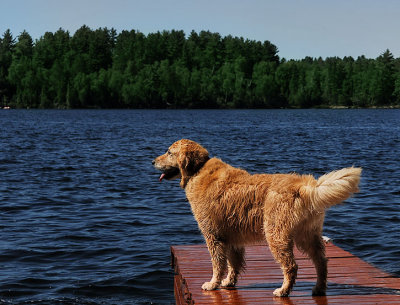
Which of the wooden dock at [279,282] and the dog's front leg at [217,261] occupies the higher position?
the dog's front leg at [217,261]

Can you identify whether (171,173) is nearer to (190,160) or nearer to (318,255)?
(190,160)

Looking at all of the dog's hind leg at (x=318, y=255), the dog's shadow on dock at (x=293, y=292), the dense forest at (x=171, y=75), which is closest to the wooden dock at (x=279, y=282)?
the dog's shadow on dock at (x=293, y=292)

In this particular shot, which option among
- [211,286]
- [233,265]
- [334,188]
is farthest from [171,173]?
[334,188]

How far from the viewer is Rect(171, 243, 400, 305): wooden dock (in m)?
6.83

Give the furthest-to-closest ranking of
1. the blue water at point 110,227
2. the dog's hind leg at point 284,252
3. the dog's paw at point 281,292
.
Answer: the blue water at point 110,227
the dog's paw at point 281,292
the dog's hind leg at point 284,252

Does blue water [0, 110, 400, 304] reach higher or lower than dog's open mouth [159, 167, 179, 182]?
lower

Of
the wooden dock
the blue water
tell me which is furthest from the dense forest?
the wooden dock

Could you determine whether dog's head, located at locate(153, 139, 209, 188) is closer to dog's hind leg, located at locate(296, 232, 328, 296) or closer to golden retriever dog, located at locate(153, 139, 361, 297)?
golden retriever dog, located at locate(153, 139, 361, 297)

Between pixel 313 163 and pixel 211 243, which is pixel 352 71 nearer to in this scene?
pixel 313 163

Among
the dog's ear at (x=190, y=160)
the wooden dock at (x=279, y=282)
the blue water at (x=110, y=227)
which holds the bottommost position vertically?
the blue water at (x=110, y=227)

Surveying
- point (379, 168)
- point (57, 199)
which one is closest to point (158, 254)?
point (57, 199)

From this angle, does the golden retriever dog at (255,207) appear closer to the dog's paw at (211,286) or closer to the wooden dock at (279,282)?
the dog's paw at (211,286)

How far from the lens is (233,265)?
7.46 m

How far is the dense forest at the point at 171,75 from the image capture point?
139 m
